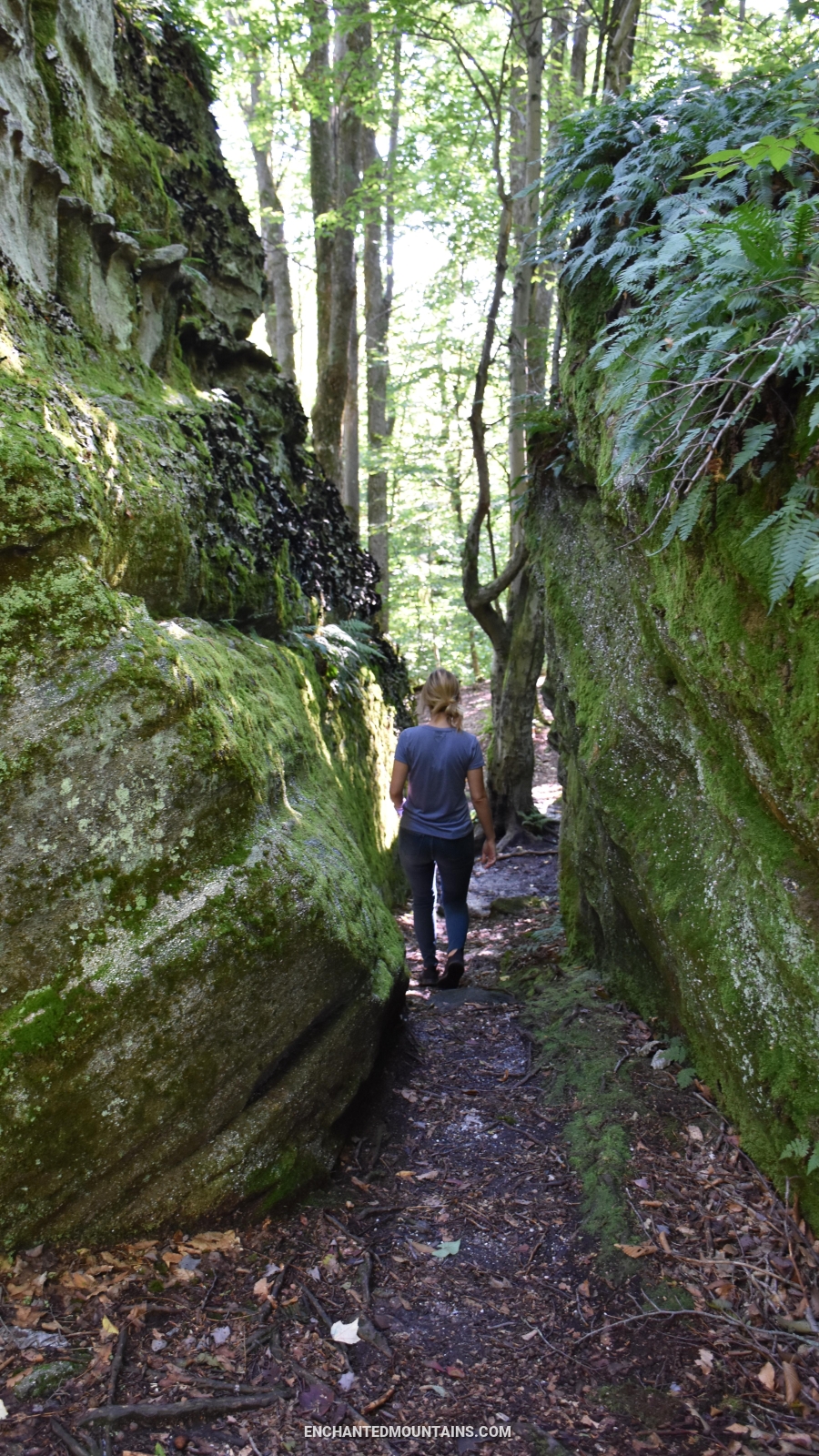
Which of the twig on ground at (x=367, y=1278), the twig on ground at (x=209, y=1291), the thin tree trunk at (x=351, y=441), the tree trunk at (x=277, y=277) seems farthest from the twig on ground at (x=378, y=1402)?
the tree trunk at (x=277, y=277)

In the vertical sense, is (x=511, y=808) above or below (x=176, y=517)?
below

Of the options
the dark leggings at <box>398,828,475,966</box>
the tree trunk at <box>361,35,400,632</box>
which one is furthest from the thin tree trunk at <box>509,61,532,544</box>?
the dark leggings at <box>398,828,475,966</box>

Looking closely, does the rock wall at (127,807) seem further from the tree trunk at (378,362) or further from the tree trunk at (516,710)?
the tree trunk at (378,362)

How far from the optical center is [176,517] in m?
4.49

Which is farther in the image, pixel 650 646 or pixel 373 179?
pixel 373 179

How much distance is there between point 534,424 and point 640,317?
93.6 inches

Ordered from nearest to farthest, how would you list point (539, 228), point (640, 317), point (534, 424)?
point (640, 317) < point (539, 228) < point (534, 424)

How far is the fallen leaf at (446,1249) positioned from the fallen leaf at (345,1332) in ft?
1.77

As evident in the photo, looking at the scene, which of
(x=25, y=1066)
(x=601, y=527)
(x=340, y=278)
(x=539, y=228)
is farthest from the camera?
(x=340, y=278)

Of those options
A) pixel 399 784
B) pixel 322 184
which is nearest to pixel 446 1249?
pixel 399 784

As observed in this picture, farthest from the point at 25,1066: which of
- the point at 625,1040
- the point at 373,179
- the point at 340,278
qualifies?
the point at 373,179

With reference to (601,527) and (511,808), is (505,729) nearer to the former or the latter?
(511,808)

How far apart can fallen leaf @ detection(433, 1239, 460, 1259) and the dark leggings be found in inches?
114

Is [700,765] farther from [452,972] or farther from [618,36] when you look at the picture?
[618,36]
